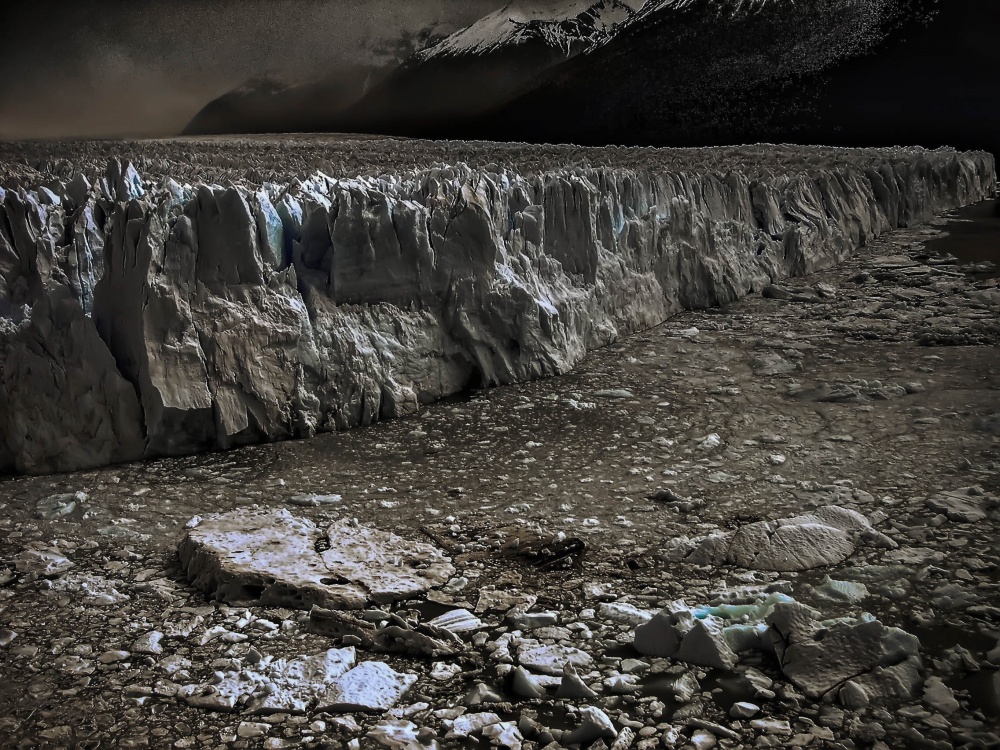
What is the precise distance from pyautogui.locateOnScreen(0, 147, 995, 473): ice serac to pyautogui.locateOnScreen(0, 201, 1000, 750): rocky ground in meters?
0.23

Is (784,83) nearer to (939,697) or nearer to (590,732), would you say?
(939,697)

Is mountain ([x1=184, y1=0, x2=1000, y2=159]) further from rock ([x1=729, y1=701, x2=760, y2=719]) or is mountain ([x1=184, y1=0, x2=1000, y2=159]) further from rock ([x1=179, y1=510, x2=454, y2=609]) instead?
rock ([x1=729, y1=701, x2=760, y2=719])

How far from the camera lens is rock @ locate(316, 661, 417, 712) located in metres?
2.03

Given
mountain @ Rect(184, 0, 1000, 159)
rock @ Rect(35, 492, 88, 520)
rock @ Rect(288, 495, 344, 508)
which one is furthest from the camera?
mountain @ Rect(184, 0, 1000, 159)

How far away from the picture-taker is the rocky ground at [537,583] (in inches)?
78.4

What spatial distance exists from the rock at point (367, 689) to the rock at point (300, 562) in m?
0.34

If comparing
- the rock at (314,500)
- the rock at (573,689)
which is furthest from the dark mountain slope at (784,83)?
the rock at (573,689)

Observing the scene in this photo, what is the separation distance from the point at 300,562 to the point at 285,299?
1.87m

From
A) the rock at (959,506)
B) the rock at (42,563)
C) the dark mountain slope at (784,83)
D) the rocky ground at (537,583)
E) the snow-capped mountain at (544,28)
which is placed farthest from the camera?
the dark mountain slope at (784,83)

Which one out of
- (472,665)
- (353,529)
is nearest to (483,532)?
(353,529)

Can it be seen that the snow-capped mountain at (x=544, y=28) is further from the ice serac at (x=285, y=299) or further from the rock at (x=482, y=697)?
the rock at (x=482, y=697)

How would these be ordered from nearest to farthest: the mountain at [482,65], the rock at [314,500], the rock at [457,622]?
the rock at [457,622]
the rock at [314,500]
the mountain at [482,65]

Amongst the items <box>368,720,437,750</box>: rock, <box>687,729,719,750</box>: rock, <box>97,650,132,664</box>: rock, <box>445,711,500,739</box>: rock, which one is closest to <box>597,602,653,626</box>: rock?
<box>687,729,719,750</box>: rock

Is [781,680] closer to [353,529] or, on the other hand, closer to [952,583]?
[952,583]
